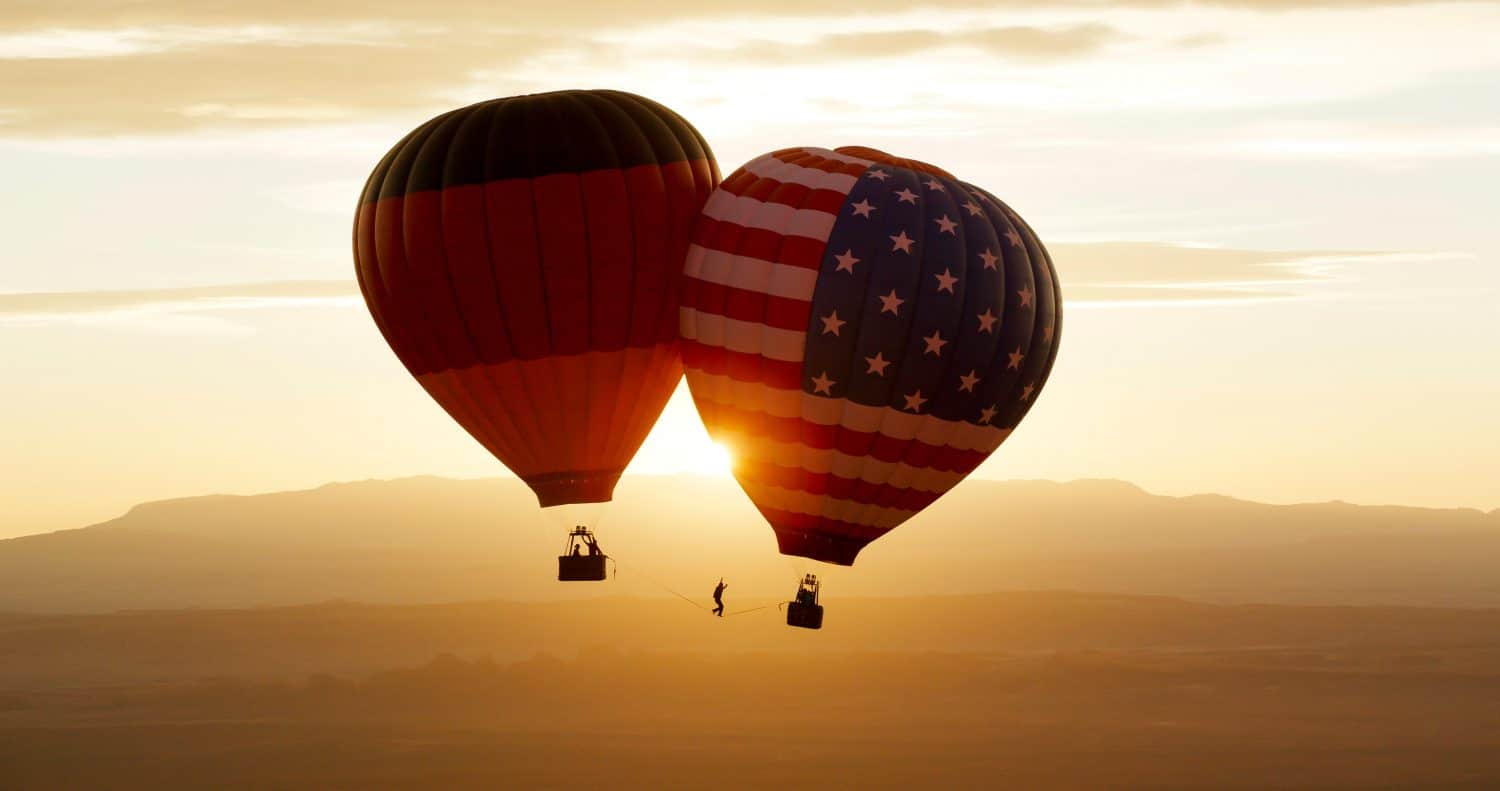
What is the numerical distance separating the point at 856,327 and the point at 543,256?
7139mm

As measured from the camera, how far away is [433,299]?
153ft

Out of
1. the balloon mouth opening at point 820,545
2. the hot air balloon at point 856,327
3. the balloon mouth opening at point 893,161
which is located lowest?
the balloon mouth opening at point 820,545

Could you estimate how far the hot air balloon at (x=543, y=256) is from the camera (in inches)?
1801

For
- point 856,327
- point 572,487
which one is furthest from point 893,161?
point 572,487

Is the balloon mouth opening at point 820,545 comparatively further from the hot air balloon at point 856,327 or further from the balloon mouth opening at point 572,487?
the balloon mouth opening at point 572,487

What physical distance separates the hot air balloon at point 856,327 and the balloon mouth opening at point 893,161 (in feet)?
0.19

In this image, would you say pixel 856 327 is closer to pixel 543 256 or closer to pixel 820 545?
pixel 820 545

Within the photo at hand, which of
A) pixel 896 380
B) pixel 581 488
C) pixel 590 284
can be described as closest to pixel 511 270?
pixel 590 284

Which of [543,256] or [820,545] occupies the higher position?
[543,256]

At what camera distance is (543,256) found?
4569 cm

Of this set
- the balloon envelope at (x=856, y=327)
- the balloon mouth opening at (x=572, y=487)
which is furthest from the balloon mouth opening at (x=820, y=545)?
the balloon mouth opening at (x=572, y=487)

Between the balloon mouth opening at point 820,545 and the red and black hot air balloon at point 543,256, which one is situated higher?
the red and black hot air balloon at point 543,256

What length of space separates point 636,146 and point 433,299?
562 cm

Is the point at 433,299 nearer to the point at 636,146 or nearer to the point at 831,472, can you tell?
the point at 636,146
